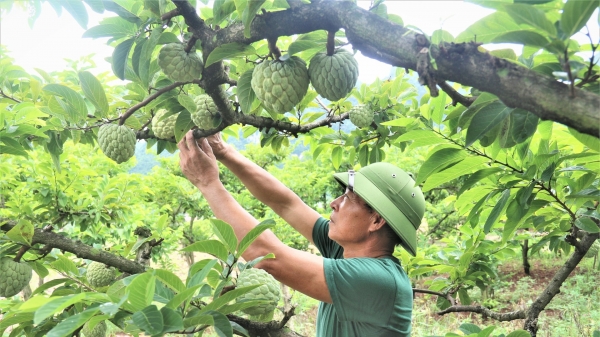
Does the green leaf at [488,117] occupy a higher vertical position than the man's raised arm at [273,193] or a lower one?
higher

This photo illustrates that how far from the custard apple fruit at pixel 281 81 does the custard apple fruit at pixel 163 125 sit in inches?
22.5

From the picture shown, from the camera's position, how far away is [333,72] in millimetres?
1070

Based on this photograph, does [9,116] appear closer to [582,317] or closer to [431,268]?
[431,268]

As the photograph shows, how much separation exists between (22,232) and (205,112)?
72cm

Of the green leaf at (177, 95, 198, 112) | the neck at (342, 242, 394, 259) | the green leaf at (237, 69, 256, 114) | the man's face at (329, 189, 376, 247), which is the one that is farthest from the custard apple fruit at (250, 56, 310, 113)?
the neck at (342, 242, 394, 259)

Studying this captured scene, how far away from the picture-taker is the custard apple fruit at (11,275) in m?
1.67

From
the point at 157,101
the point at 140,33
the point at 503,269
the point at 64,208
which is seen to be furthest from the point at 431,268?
the point at 503,269

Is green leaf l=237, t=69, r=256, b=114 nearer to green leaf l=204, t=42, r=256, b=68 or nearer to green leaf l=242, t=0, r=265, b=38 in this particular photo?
green leaf l=204, t=42, r=256, b=68

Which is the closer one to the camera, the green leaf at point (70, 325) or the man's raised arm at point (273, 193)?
the green leaf at point (70, 325)

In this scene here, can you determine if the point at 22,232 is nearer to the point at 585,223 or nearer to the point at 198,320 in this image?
the point at 198,320

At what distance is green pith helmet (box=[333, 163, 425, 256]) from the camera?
173 cm

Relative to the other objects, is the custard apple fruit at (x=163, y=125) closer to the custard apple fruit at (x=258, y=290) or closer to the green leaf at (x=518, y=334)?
the custard apple fruit at (x=258, y=290)

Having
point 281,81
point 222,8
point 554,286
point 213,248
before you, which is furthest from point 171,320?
point 554,286

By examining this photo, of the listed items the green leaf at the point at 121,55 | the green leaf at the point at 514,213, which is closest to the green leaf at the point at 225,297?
the green leaf at the point at 121,55
